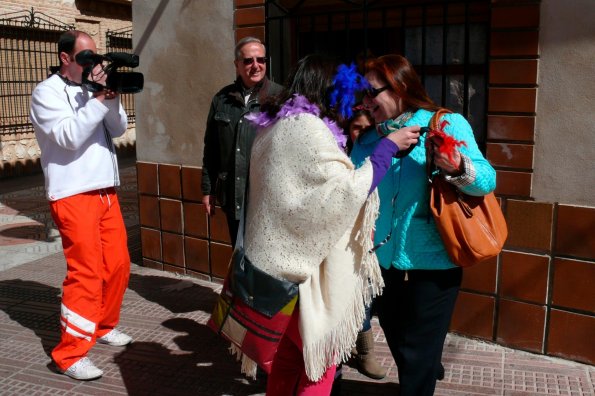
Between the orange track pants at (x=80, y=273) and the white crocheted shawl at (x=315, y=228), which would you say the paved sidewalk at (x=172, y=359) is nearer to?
the orange track pants at (x=80, y=273)

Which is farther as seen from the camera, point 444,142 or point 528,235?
point 528,235

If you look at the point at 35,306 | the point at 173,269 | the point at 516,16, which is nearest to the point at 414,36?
the point at 516,16

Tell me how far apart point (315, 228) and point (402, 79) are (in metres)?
0.77

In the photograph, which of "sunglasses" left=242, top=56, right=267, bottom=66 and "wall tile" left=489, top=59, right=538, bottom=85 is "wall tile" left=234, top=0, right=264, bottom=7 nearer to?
"sunglasses" left=242, top=56, right=267, bottom=66

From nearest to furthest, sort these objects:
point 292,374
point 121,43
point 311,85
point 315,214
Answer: point 315,214 < point 311,85 < point 292,374 < point 121,43

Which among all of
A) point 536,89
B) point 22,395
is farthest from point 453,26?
point 22,395

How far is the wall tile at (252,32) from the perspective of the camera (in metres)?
4.60

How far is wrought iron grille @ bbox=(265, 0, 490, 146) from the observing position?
4.00 meters

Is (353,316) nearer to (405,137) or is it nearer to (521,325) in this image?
(405,137)

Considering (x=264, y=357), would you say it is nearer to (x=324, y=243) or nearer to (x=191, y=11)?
(x=324, y=243)

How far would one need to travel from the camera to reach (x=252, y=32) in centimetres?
464

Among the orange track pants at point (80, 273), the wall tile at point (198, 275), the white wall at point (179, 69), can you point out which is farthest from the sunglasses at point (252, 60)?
the wall tile at point (198, 275)

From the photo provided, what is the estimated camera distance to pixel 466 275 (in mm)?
3922

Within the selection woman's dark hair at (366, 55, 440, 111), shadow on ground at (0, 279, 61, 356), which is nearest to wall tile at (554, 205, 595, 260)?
woman's dark hair at (366, 55, 440, 111)
